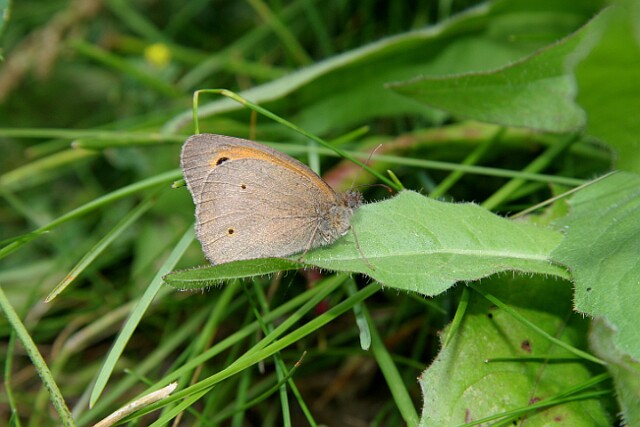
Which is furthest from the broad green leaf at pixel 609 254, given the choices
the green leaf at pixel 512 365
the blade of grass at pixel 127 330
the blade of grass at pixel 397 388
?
the blade of grass at pixel 127 330

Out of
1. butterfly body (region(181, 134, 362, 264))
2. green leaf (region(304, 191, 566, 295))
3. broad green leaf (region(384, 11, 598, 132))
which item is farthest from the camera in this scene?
broad green leaf (region(384, 11, 598, 132))

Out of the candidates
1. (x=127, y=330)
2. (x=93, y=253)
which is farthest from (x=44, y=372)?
(x=93, y=253)

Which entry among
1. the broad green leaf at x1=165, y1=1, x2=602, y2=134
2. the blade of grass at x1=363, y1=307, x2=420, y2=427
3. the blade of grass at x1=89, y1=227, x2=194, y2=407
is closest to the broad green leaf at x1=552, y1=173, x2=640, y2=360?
the blade of grass at x1=363, y1=307, x2=420, y2=427

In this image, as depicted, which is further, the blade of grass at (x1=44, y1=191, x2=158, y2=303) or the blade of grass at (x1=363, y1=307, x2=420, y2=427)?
the blade of grass at (x1=44, y1=191, x2=158, y2=303)

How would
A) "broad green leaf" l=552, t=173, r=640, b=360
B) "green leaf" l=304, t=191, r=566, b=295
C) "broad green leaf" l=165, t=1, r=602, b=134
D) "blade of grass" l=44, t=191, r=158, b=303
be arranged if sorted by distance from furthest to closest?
"broad green leaf" l=165, t=1, r=602, b=134 < "blade of grass" l=44, t=191, r=158, b=303 < "green leaf" l=304, t=191, r=566, b=295 < "broad green leaf" l=552, t=173, r=640, b=360

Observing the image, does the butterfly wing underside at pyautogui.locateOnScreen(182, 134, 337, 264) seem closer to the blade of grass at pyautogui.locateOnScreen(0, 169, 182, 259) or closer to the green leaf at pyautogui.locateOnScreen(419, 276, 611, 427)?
the blade of grass at pyautogui.locateOnScreen(0, 169, 182, 259)

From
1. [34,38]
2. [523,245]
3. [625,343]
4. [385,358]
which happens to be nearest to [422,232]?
[523,245]

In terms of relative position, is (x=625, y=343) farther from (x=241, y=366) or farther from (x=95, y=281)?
(x=95, y=281)

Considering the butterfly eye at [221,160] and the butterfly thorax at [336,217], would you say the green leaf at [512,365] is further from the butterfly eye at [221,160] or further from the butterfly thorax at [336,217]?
the butterfly eye at [221,160]
